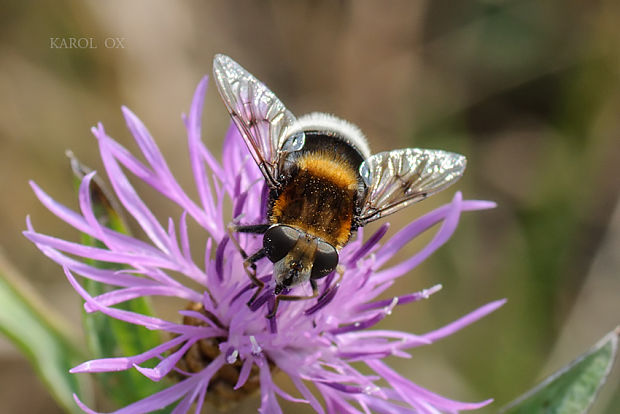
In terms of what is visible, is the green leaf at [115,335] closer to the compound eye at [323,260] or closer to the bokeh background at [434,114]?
the compound eye at [323,260]

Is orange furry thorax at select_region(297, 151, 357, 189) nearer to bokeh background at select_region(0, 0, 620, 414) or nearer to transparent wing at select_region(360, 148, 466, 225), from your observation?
transparent wing at select_region(360, 148, 466, 225)

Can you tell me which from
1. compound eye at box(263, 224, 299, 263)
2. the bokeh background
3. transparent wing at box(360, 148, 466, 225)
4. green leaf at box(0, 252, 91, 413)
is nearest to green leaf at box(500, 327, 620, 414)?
transparent wing at box(360, 148, 466, 225)

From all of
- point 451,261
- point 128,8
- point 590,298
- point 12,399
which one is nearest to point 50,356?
point 12,399

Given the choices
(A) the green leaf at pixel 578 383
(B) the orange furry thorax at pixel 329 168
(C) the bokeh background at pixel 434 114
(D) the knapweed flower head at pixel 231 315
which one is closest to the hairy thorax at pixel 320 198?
(B) the orange furry thorax at pixel 329 168

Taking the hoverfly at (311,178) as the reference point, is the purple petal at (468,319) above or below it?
below

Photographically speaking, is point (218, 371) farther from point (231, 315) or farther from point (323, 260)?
point (323, 260)
